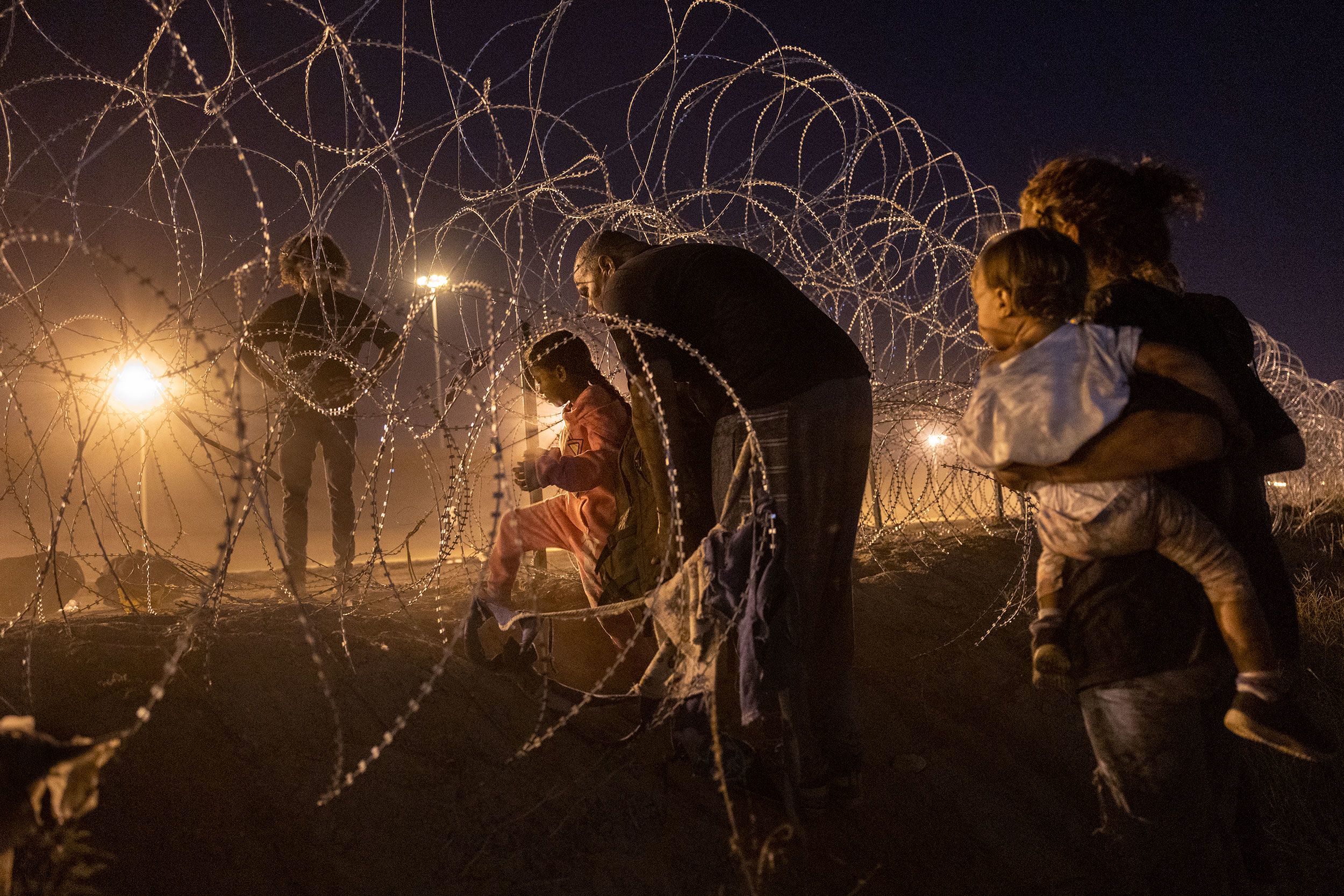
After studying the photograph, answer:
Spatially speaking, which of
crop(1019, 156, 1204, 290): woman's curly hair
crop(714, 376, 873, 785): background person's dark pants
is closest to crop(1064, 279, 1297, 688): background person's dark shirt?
crop(1019, 156, 1204, 290): woman's curly hair

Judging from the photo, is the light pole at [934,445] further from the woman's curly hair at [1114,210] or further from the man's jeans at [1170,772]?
the man's jeans at [1170,772]

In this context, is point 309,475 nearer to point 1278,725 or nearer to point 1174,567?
point 1174,567

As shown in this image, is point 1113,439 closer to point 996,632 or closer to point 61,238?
Answer: point 61,238

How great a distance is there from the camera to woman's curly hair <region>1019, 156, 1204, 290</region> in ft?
5.35

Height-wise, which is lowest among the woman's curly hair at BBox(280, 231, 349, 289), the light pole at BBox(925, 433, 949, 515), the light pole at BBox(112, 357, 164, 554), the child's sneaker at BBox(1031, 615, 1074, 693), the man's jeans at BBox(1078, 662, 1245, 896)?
the man's jeans at BBox(1078, 662, 1245, 896)

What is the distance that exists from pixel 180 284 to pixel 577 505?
160cm

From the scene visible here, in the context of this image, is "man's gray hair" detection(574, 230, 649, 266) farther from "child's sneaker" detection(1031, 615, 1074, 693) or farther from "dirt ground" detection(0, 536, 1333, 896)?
"child's sneaker" detection(1031, 615, 1074, 693)

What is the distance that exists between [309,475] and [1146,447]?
4.13 metres

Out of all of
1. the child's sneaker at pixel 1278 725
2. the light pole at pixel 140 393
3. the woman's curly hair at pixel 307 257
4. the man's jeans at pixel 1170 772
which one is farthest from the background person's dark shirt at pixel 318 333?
the child's sneaker at pixel 1278 725

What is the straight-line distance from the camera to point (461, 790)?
2242mm

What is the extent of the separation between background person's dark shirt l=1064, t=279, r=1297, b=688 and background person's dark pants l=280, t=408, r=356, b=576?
3633 millimetres

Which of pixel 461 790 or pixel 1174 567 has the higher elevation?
pixel 1174 567

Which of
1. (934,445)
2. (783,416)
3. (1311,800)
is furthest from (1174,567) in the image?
(934,445)

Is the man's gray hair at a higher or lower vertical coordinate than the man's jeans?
higher
